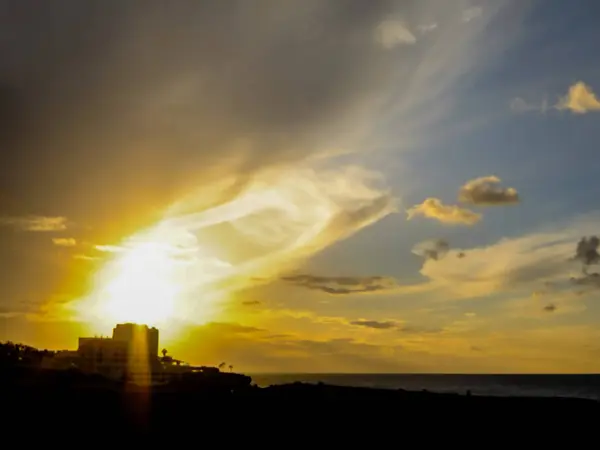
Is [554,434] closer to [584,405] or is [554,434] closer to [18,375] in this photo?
[584,405]

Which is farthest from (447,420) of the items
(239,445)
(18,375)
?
(18,375)

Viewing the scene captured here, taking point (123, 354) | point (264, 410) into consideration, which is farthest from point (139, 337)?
point (264, 410)

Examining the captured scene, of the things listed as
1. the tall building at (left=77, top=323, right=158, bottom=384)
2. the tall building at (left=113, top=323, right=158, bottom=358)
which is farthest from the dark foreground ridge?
the tall building at (left=113, top=323, right=158, bottom=358)

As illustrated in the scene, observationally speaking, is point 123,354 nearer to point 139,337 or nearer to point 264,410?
point 139,337

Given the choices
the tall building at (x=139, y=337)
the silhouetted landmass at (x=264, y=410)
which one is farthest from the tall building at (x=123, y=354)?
the silhouetted landmass at (x=264, y=410)

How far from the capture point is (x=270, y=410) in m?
46.3

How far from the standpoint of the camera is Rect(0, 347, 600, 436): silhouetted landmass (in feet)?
135

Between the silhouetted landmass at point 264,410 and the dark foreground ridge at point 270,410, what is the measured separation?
54mm

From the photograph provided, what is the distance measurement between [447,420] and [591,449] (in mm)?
8721

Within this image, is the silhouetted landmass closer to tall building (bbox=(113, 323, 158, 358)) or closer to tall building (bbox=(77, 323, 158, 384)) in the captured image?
tall building (bbox=(77, 323, 158, 384))

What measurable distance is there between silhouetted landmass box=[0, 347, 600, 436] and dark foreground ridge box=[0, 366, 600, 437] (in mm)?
54

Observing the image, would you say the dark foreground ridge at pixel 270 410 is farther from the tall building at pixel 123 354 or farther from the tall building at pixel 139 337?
the tall building at pixel 139 337

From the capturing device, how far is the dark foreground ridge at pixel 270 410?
4159 cm

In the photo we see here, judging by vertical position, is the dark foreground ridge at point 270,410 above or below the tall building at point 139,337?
below
